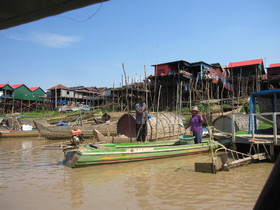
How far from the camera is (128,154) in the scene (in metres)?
7.39

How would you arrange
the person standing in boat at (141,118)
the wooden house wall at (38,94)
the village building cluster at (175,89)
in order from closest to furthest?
1. the person standing in boat at (141,118)
2. the village building cluster at (175,89)
3. the wooden house wall at (38,94)

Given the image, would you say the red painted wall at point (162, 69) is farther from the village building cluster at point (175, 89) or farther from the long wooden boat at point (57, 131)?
the long wooden boat at point (57, 131)

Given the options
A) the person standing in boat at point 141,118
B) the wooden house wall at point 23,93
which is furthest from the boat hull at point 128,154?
the wooden house wall at point 23,93

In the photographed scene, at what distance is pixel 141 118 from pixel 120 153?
239 centimetres

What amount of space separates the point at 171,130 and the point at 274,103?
489 cm

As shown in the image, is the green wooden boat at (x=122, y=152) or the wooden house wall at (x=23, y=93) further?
the wooden house wall at (x=23, y=93)

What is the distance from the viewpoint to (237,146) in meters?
8.39

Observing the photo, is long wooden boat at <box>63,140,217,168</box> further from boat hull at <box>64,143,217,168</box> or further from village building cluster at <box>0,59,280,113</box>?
village building cluster at <box>0,59,280,113</box>

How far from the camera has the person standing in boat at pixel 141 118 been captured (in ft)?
30.2

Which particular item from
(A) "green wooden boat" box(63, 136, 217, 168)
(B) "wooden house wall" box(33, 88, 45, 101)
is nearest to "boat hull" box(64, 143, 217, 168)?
(A) "green wooden boat" box(63, 136, 217, 168)

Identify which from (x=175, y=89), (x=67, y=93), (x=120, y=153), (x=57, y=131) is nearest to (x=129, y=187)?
(x=120, y=153)

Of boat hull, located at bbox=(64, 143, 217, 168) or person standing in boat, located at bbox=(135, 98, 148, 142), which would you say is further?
person standing in boat, located at bbox=(135, 98, 148, 142)

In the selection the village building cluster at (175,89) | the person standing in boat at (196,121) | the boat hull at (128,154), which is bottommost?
the boat hull at (128,154)

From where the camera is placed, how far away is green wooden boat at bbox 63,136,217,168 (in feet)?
22.3
